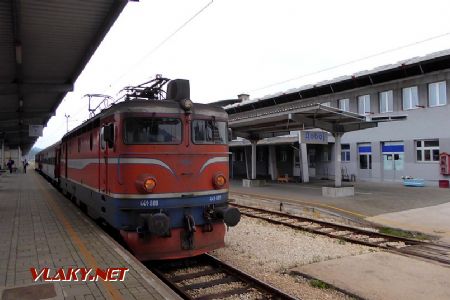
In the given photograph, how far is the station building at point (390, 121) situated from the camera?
23.5 metres

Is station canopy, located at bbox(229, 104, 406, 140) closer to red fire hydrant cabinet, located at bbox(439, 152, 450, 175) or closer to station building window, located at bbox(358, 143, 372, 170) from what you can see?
red fire hydrant cabinet, located at bbox(439, 152, 450, 175)

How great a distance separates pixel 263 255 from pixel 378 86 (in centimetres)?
2122

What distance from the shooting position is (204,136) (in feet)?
26.7

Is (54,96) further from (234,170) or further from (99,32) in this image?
(234,170)

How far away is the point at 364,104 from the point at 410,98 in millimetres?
3482

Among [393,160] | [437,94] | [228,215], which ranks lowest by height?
[228,215]

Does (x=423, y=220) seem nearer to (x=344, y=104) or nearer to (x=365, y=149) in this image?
(x=365, y=149)

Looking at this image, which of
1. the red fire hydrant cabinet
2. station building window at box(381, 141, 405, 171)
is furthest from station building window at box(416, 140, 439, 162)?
station building window at box(381, 141, 405, 171)

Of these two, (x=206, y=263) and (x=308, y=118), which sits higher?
(x=308, y=118)

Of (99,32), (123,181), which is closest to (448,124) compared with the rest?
(99,32)

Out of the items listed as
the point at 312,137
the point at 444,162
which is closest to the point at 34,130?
the point at 312,137

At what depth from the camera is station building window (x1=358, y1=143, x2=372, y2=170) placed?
92.8ft

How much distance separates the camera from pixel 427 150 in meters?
24.5

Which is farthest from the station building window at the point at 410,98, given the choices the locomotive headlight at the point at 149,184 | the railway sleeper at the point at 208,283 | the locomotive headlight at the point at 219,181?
the locomotive headlight at the point at 149,184
